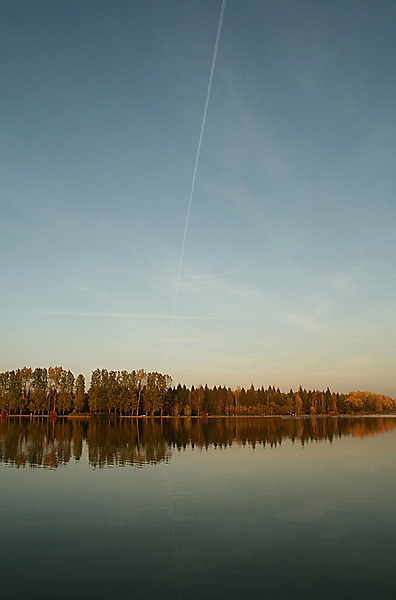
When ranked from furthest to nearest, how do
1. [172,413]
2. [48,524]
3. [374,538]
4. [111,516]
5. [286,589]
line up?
1. [172,413]
2. [111,516]
3. [48,524]
4. [374,538]
5. [286,589]

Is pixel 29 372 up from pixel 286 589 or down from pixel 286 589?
up

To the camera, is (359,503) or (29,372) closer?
(359,503)

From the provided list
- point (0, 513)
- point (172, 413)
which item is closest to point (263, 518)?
point (0, 513)

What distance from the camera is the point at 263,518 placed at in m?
24.9

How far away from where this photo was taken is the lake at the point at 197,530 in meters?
16.4

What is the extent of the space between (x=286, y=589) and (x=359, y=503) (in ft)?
48.1

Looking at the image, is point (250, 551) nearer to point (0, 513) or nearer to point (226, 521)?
point (226, 521)

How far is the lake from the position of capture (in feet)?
53.9

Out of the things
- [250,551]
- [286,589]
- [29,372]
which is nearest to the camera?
[286,589]

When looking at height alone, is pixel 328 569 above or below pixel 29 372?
below

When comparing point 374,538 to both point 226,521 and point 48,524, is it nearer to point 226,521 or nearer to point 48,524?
point 226,521

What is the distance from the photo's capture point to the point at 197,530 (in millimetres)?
22812

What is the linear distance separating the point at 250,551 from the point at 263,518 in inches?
211

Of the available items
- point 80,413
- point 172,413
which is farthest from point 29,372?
point 172,413
